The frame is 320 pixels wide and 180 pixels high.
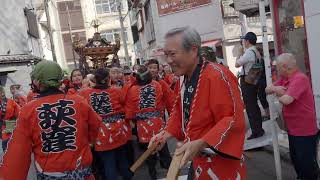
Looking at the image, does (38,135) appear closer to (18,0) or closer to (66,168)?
(66,168)

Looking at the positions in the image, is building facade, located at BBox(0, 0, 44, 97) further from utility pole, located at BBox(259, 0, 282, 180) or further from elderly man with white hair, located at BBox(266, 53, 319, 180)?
elderly man with white hair, located at BBox(266, 53, 319, 180)

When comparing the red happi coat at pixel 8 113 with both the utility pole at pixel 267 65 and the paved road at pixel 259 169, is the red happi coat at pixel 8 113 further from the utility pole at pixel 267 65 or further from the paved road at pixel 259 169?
the utility pole at pixel 267 65

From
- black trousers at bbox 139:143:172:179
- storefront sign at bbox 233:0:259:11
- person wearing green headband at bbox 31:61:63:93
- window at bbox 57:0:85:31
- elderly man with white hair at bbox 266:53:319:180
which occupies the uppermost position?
window at bbox 57:0:85:31

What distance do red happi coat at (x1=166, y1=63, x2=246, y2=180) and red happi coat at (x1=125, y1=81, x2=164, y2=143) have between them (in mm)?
3885

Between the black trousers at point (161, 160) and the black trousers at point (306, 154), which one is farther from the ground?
the black trousers at point (306, 154)

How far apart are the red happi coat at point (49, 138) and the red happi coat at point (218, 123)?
1.21m

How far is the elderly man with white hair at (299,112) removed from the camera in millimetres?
5102

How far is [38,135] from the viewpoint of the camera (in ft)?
12.9

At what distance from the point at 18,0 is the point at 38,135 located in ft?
57.8

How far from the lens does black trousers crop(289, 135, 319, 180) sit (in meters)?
5.25

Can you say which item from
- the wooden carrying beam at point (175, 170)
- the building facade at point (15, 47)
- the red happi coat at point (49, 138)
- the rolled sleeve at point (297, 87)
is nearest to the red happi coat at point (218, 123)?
the wooden carrying beam at point (175, 170)

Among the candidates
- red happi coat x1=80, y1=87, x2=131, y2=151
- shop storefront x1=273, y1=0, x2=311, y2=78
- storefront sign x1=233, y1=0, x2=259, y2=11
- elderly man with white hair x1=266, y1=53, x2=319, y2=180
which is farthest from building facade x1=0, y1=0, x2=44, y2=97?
elderly man with white hair x1=266, y1=53, x2=319, y2=180

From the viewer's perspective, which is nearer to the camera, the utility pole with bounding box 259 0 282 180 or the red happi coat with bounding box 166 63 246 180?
the red happi coat with bounding box 166 63 246 180

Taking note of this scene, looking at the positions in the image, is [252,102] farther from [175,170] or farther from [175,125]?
[175,170]
